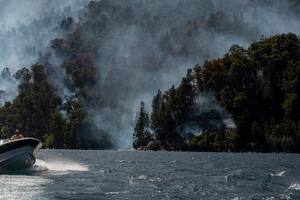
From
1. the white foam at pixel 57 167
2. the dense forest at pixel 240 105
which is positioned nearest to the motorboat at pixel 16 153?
the white foam at pixel 57 167

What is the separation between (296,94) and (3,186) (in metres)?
135

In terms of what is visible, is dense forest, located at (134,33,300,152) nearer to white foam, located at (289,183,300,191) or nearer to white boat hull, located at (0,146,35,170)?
white boat hull, located at (0,146,35,170)

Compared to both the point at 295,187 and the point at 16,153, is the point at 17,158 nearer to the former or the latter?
the point at 16,153

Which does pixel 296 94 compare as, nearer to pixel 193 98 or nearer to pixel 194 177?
pixel 193 98

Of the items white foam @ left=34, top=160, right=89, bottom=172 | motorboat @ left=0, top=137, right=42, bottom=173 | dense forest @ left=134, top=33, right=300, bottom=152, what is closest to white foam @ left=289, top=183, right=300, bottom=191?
motorboat @ left=0, top=137, right=42, bottom=173

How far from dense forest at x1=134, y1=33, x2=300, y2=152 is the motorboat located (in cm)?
11443

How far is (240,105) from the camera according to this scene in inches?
6762

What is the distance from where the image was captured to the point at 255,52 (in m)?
178

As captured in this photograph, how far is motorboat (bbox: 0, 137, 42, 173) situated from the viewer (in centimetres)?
4875

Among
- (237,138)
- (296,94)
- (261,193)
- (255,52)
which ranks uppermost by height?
(255,52)

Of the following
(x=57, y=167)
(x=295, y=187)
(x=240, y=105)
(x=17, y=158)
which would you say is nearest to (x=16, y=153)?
(x=17, y=158)

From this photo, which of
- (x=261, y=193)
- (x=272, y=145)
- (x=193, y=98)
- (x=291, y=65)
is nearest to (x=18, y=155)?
(x=261, y=193)

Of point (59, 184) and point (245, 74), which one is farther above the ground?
point (245, 74)

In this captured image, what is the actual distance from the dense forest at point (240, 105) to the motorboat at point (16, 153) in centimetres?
11443
